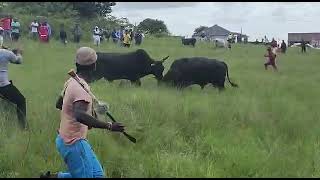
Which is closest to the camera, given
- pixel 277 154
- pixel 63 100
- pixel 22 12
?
pixel 63 100

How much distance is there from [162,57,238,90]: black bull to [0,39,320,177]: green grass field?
914 millimetres

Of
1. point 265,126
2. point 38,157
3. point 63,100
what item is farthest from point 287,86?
point 63,100

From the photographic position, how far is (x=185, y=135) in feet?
29.4

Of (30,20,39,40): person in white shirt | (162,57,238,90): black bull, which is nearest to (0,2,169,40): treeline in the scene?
(30,20,39,40): person in white shirt

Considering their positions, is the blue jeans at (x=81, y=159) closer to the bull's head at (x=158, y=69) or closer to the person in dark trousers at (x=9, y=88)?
the person in dark trousers at (x=9, y=88)

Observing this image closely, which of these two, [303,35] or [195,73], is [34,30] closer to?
[195,73]

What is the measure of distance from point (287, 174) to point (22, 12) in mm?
34759

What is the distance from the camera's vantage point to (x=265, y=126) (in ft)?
31.8

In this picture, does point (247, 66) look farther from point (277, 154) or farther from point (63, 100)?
point (63, 100)

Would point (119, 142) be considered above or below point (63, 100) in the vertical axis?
below

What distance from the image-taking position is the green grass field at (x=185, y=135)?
23.8 ft

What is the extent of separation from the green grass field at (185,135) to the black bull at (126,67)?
1141mm

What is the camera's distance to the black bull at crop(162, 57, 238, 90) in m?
14.5

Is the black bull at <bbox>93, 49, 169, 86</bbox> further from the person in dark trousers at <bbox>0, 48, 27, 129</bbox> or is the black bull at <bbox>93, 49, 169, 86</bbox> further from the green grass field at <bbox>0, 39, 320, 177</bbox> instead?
the person in dark trousers at <bbox>0, 48, 27, 129</bbox>
